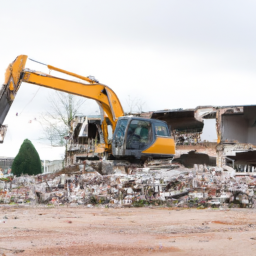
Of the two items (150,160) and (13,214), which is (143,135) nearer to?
(150,160)

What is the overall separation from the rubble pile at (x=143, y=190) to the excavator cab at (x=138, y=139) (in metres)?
1.53

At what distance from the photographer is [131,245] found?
21.2 ft

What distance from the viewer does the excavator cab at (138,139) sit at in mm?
15484

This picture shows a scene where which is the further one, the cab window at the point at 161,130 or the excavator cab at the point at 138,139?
the cab window at the point at 161,130

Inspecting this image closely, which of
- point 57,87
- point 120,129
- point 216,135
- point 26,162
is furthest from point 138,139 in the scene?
point 216,135

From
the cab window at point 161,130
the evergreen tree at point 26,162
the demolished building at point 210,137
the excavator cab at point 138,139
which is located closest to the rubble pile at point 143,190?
the excavator cab at point 138,139

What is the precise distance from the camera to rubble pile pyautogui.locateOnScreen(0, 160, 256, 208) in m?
12.4

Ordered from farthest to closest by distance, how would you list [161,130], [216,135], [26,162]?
[216,135] < [26,162] < [161,130]

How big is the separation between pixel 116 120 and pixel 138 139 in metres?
1.58

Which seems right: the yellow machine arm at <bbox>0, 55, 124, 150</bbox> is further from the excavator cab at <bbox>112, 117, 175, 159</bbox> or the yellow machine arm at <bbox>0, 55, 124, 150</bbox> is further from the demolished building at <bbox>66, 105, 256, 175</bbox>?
the demolished building at <bbox>66, 105, 256, 175</bbox>

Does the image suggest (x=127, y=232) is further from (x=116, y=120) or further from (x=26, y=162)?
(x=26, y=162)

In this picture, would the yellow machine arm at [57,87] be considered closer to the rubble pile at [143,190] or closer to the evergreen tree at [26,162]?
the rubble pile at [143,190]

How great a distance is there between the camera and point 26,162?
25.1 m

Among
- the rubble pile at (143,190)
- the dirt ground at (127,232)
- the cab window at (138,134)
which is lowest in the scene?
the dirt ground at (127,232)
